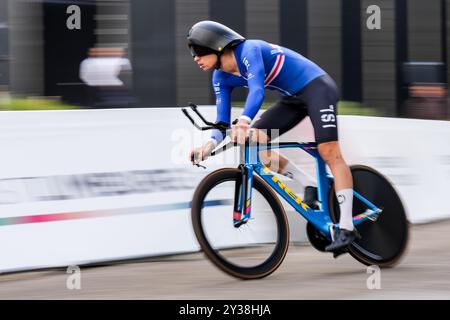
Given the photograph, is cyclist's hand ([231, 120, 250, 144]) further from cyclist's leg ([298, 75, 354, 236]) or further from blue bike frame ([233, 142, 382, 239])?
cyclist's leg ([298, 75, 354, 236])

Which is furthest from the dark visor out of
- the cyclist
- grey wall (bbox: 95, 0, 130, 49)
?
grey wall (bbox: 95, 0, 130, 49)

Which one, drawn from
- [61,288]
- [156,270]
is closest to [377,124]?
[156,270]

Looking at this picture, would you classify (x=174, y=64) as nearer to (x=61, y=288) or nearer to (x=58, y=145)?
(x=58, y=145)

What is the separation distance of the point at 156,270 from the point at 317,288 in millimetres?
1473

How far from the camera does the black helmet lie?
6.62m

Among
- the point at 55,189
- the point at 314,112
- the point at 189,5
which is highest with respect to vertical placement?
the point at 189,5

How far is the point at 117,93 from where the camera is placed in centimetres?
1174

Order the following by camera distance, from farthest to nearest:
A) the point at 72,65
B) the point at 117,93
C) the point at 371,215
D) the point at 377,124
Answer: the point at 72,65 < the point at 117,93 < the point at 377,124 < the point at 371,215

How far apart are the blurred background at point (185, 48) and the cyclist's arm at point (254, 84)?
3690 millimetres

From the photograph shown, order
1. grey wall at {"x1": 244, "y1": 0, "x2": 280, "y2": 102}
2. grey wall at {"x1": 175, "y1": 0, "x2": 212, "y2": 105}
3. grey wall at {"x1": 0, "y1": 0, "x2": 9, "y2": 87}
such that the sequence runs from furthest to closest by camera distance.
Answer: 1. grey wall at {"x1": 244, "y1": 0, "x2": 280, "y2": 102}
2. grey wall at {"x1": 175, "y1": 0, "x2": 212, "y2": 105}
3. grey wall at {"x1": 0, "y1": 0, "x2": 9, "y2": 87}

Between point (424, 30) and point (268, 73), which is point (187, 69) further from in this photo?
point (268, 73)

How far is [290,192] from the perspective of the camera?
6.96 m

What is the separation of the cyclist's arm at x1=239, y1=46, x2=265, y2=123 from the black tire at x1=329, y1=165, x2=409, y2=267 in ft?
4.20

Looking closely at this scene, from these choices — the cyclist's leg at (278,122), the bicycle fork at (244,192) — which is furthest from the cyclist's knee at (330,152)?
the bicycle fork at (244,192)
